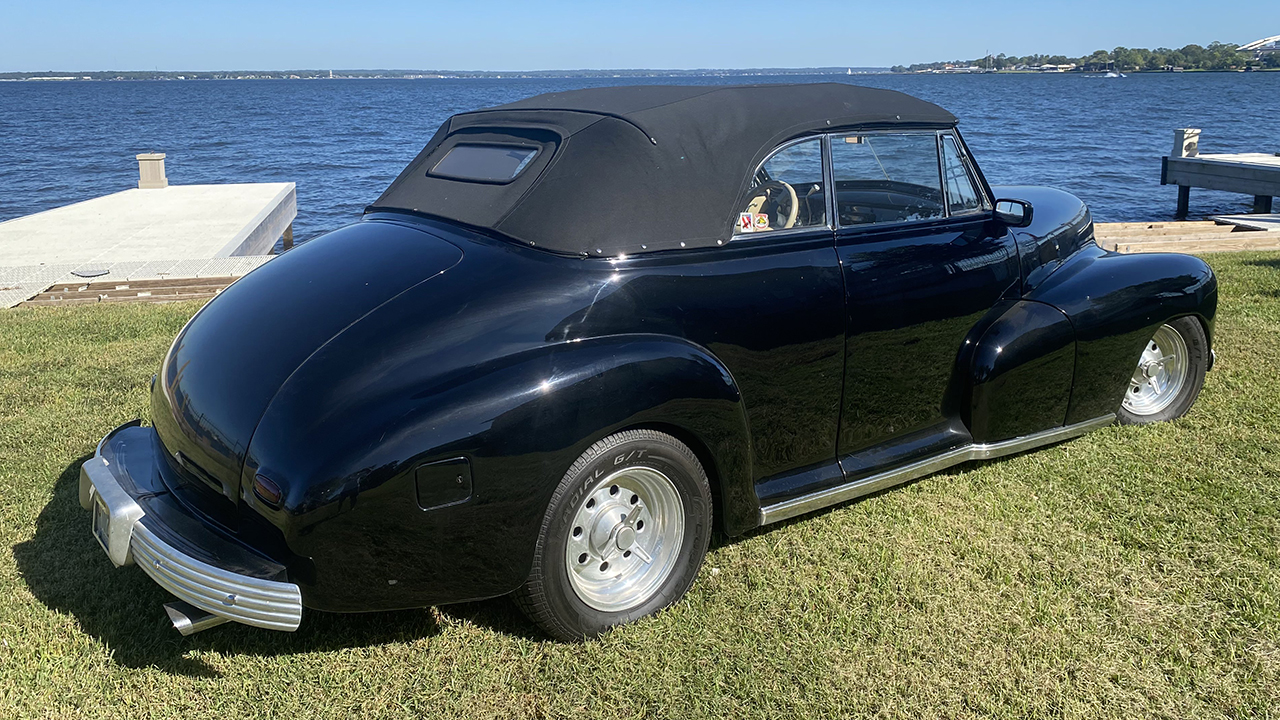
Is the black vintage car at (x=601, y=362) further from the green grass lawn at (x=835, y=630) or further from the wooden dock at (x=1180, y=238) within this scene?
the wooden dock at (x=1180, y=238)

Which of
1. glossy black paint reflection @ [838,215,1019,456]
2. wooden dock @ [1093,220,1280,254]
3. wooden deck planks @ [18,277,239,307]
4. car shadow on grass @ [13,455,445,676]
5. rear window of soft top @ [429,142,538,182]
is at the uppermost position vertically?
rear window of soft top @ [429,142,538,182]

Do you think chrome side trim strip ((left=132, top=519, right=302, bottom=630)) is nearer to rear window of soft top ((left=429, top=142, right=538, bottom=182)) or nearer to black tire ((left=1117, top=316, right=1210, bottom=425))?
rear window of soft top ((left=429, top=142, right=538, bottom=182))

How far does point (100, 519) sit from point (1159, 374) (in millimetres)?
4957

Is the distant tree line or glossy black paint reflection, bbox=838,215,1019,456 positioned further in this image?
the distant tree line

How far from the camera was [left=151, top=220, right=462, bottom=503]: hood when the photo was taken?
282 cm

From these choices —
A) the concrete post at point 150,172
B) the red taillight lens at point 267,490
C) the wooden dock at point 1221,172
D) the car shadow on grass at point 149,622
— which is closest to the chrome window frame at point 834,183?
the red taillight lens at point 267,490

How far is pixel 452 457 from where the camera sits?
8.63ft

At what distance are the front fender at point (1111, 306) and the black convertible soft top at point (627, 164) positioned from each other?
1.24m

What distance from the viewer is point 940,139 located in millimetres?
4117

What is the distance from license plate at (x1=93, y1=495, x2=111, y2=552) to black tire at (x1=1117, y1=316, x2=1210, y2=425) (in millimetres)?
4563

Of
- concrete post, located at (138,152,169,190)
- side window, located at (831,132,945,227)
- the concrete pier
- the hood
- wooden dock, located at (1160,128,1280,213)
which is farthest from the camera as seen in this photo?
concrete post, located at (138,152,169,190)

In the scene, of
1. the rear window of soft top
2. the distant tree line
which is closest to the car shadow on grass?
the rear window of soft top

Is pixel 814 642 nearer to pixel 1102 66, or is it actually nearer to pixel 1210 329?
pixel 1210 329

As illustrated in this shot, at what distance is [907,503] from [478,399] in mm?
2238
